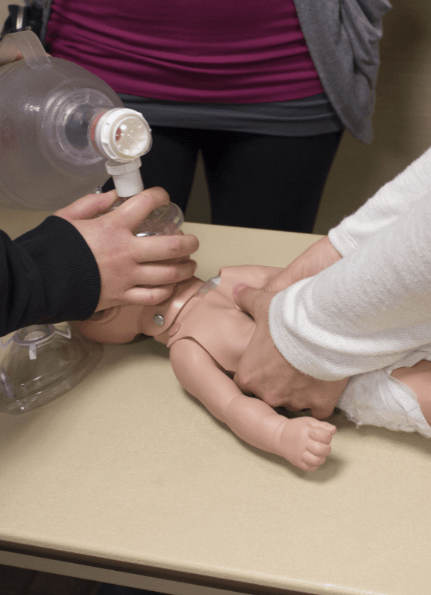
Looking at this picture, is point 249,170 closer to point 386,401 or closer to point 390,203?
point 390,203

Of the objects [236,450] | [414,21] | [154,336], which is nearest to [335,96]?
[154,336]

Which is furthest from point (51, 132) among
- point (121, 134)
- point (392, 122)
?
point (392, 122)

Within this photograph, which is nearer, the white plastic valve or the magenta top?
the white plastic valve

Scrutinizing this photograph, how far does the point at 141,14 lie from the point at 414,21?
99 cm

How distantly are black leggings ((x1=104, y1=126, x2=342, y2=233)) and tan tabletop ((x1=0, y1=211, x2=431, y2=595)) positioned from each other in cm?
49

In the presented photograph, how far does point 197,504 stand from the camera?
53 centimetres

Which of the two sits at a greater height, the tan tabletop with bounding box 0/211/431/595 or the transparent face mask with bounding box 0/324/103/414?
the transparent face mask with bounding box 0/324/103/414

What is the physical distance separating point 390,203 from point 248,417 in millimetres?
299

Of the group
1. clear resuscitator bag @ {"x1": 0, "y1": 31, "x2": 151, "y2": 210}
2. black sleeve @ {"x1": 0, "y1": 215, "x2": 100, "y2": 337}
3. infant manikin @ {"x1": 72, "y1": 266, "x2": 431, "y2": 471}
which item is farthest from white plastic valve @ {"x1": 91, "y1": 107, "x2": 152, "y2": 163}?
infant manikin @ {"x1": 72, "y1": 266, "x2": 431, "y2": 471}

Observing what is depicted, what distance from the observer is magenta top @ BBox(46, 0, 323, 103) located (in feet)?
2.61

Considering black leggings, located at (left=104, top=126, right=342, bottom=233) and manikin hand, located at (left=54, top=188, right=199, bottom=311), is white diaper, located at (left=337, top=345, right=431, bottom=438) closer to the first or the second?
manikin hand, located at (left=54, top=188, right=199, bottom=311)

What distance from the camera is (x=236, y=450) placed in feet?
1.94

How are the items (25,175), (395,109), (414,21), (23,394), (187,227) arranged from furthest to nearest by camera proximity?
(395,109)
(414,21)
(187,227)
(25,175)
(23,394)

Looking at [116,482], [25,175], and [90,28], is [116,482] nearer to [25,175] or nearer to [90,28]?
[25,175]
